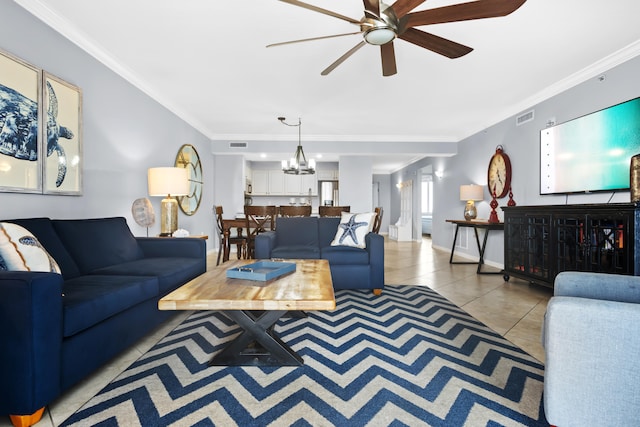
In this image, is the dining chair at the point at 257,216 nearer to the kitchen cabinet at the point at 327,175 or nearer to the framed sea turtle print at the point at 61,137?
the framed sea turtle print at the point at 61,137

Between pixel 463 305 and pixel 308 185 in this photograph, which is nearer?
pixel 463 305

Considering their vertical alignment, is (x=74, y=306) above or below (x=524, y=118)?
below

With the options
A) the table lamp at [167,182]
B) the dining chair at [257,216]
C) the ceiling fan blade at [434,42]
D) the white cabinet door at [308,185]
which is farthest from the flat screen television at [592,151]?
the white cabinet door at [308,185]

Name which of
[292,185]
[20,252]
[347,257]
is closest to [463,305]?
[347,257]

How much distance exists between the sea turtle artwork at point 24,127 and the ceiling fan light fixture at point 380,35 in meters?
2.41

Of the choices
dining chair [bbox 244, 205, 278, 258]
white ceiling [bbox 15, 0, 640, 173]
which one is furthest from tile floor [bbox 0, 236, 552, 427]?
white ceiling [bbox 15, 0, 640, 173]

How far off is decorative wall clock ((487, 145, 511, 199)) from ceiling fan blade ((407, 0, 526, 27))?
341 cm

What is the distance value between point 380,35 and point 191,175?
13.7 feet

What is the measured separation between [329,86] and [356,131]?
2.26 m

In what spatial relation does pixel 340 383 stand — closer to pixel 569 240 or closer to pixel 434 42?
pixel 434 42

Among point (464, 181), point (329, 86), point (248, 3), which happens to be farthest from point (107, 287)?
point (464, 181)

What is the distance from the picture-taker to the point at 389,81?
12.4 feet

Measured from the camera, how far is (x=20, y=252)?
1.57 meters

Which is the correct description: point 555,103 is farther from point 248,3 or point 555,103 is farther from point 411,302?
point 248,3
